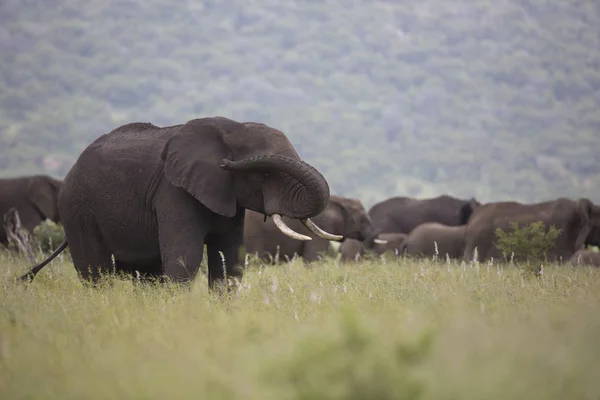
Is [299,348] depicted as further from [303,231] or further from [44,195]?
[44,195]

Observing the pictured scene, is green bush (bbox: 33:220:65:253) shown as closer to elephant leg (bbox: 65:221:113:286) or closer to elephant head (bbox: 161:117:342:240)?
elephant leg (bbox: 65:221:113:286)

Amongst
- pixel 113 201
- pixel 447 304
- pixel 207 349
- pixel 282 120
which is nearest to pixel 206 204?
pixel 113 201

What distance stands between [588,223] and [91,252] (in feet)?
47.1

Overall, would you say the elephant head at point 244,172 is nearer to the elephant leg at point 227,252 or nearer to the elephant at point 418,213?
the elephant leg at point 227,252

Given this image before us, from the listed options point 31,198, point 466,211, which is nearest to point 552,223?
point 466,211

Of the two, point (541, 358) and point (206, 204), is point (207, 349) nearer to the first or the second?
point (541, 358)

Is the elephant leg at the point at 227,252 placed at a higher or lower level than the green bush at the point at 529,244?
higher

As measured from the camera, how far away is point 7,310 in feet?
28.0

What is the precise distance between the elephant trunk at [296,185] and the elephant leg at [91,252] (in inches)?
88.8

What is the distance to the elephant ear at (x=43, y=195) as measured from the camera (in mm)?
28953

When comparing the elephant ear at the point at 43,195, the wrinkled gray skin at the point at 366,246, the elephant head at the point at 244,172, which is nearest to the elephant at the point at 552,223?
the wrinkled gray skin at the point at 366,246

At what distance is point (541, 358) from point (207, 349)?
81.1 inches

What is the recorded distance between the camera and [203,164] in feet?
35.3

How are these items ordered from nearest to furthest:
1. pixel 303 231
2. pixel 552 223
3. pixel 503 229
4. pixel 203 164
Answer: pixel 203 164 < pixel 303 231 < pixel 552 223 < pixel 503 229
